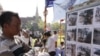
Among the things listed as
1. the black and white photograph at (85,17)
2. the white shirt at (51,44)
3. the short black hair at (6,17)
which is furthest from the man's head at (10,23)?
the white shirt at (51,44)

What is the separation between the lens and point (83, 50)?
3.79 metres

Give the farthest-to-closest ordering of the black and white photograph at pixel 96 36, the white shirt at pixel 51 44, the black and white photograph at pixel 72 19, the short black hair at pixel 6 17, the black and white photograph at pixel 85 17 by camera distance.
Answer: the white shirt at pixel 51 44 → the black and white photograph at pixel 72 19 → the black and white photograph at pixel 85 17 → the black and white photograph at pixel 96 36 → the short black hair at pixel 6 17

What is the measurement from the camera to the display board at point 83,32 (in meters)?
3.42

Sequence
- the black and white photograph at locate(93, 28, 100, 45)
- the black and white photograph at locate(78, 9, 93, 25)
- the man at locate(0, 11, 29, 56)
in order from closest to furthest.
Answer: the man at locate(0, 11, 29, 56)
the black and white photograph at locate(93, 28, 100, 45)
the black and white photograph at locate(78, 9, 93, 25)

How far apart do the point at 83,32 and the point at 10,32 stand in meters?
1.37

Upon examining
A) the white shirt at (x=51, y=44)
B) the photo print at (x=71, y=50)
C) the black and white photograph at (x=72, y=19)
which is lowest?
the white shirt at (x=51, y=44)

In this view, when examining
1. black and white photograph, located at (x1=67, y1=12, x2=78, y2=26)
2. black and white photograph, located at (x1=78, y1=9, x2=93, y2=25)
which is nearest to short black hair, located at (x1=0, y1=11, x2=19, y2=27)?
black and white photograph, located at (x1=78, y1=9, x2=93, y2=25)

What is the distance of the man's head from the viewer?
8.70 feet

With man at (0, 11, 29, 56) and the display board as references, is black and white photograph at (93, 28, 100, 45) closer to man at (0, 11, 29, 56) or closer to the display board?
the display board

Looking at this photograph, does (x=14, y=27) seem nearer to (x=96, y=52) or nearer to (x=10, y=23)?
(x=10, y=23)

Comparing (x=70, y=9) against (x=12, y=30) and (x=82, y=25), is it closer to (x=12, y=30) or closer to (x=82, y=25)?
(x=82, y=25)

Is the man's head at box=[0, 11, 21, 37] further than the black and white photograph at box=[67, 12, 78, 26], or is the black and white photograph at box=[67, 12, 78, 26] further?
the black and white photograph at box=[67, 12, 78, 26]

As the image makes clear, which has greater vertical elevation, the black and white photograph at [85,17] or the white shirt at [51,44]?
the black and white photograph at [85,17]

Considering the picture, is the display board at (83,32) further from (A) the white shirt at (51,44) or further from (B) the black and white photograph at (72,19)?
(A) the white shirt at (51,44)
